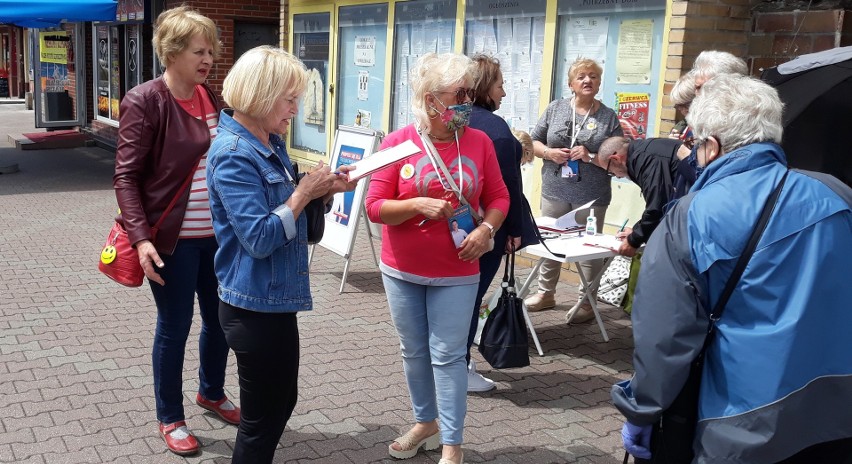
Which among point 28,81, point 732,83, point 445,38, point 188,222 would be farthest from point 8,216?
point 28,81

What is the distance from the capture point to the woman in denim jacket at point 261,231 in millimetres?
2768

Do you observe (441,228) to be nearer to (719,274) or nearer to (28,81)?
(719,274)

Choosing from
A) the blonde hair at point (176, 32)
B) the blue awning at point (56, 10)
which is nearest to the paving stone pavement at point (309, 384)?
the blonde hair at point (176, 32)

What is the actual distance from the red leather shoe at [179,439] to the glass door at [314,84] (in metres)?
7.03

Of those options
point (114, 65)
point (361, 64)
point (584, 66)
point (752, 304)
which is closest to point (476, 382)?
point (584, 66)

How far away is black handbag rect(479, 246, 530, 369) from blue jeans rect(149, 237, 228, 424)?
137cm

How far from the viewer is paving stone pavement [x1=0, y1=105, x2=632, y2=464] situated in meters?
3.88

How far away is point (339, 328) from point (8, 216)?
222 inches

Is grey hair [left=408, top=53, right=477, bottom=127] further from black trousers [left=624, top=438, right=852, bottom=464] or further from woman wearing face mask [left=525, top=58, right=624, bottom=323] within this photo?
woman wearing face mask [left=525, top=58, right=624, bottom=323]

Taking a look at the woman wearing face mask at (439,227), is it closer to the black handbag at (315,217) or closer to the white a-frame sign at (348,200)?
the black handbag at (315,217)

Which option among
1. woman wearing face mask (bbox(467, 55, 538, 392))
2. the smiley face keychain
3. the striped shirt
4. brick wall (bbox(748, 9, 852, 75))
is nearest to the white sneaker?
woman wearing face mask (bbox(467, 55, 538, 392))

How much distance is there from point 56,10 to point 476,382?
1080 cm

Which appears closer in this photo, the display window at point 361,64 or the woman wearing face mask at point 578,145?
the woman wearing face mask at point 578,145

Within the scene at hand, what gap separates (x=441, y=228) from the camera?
3.50m
